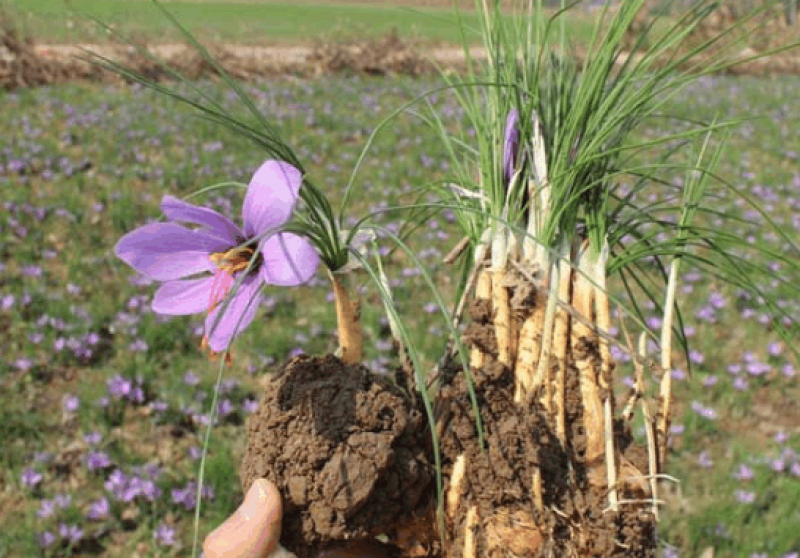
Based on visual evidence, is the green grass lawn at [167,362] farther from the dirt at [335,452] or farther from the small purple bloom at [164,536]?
the dirt at [335,452]

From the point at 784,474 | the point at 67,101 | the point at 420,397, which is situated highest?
the point at 67,101

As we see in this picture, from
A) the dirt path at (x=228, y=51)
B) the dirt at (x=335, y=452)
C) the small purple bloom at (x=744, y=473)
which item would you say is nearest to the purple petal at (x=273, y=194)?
the dirt at (x=335, y=452)

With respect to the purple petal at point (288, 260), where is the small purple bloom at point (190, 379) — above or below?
above

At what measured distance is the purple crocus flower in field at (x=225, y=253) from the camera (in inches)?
36.2

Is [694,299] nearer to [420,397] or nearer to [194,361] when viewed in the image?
[194,361]

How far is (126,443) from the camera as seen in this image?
118 inches

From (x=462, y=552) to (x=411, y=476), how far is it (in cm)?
15

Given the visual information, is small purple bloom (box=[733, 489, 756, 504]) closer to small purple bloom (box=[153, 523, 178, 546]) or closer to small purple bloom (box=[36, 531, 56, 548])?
small purple bloom (box=[153, 523, 178, 546])

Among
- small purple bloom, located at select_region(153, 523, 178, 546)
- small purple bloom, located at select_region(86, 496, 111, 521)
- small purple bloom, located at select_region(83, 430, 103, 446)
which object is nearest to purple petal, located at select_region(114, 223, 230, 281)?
small purple bloom, located at select_region(153, 523, 178, 546)

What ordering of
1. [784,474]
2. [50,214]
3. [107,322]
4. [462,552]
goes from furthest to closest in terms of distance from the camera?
[50,214] → [107,322] → [784,474] → [462,552]

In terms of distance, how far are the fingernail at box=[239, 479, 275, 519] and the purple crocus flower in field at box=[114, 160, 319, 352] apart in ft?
0.80

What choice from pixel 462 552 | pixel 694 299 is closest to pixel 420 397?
pixel 462 552

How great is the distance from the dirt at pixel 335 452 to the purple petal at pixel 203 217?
0.78ft

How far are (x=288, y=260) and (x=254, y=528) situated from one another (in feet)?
1.35
